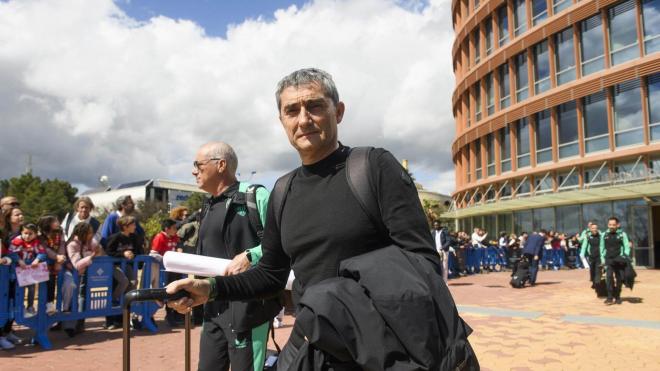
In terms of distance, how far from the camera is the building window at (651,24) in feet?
70.9

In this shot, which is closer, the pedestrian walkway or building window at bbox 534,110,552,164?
the pedestrian walkway

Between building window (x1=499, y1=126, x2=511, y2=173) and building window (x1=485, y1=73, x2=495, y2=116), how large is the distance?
1.94 meters

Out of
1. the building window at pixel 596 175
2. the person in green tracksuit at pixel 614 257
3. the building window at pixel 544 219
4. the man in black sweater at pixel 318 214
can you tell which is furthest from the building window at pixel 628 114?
the man in black sweater at pixel 318 214

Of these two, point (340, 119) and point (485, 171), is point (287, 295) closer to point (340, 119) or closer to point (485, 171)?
point (340, 119)

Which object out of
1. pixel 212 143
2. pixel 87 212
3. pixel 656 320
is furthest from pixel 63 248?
pixel 656 320

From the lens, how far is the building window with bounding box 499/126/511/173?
2939 cm

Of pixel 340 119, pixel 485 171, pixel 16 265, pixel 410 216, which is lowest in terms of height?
pixel 16 265

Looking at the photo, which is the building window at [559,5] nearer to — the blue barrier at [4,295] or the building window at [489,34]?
the building window at [489,34]

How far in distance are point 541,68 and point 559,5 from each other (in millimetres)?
3274

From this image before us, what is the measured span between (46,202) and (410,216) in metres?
64.9

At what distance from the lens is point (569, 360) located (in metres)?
5.61

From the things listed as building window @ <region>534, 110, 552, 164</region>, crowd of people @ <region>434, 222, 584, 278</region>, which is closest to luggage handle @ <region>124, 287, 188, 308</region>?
crowd of people @ <region>434, 222, 584, 278</region>

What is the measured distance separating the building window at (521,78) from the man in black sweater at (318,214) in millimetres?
28918

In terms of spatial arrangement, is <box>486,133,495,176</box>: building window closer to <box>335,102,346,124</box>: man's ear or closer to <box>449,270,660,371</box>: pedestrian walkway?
<box>449,270,660,371</box>: pedestrian walkway
